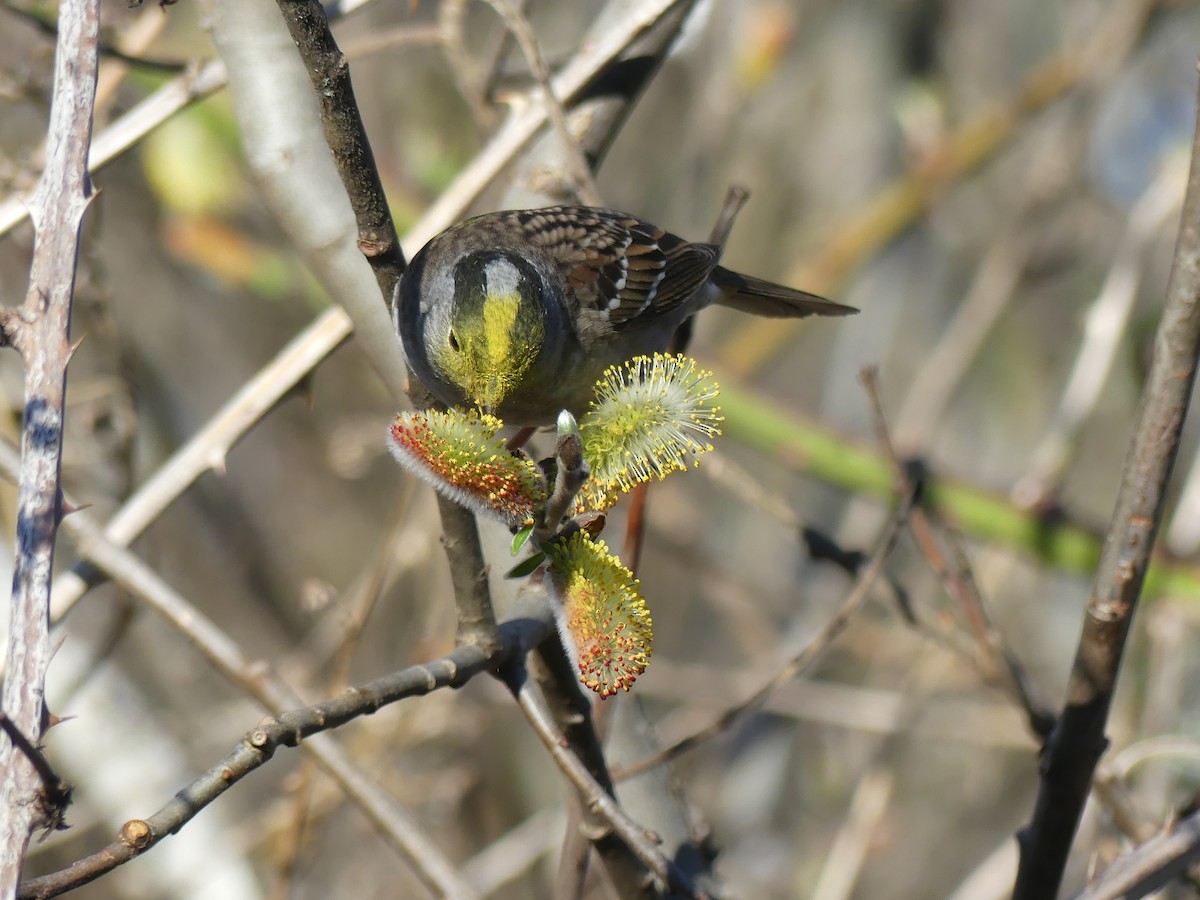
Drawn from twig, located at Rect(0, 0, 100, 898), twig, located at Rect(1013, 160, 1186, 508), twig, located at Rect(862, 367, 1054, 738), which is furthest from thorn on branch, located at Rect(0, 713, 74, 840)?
twig, located at Rect(1013, 160, 1186, 508)

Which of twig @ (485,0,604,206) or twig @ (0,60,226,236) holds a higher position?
twig @ (0,60,226,236)

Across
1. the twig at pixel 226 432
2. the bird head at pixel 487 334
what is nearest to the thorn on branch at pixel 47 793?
the bird head at pixel 487 334

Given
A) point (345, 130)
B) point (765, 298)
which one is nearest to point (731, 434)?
point (765, 298)

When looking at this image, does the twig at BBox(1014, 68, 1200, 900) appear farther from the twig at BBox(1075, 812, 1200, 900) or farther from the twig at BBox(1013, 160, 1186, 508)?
the twig at BBox(1013, 160, 1186, 508)

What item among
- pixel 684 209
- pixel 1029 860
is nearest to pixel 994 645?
pixel 1029 860

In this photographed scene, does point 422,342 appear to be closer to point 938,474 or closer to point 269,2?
point 269,2

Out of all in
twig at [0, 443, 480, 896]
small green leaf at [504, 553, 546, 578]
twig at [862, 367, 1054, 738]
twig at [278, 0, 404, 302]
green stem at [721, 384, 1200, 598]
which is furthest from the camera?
green stem at [721, 384, 1200, 598]
